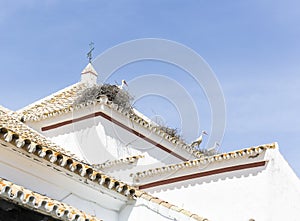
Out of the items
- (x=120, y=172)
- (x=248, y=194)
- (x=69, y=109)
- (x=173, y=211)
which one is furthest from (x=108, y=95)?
(x=173, y=211)

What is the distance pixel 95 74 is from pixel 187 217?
8.33 m

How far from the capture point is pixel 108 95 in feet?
39.5

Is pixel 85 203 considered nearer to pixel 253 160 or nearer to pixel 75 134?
pixel 253 160

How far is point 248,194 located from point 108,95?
4.78 metres

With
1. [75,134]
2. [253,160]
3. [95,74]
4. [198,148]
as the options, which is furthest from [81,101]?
[253,160]

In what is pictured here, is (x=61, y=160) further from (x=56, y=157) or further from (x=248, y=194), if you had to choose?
(x=248, y=194)

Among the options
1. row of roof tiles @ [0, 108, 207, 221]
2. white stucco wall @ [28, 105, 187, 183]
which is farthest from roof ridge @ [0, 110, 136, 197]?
white stucco wall @ [28, 105, 187, 183]

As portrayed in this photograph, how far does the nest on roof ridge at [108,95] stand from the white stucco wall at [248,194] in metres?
3.32

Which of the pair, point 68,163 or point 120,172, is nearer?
point 68,163

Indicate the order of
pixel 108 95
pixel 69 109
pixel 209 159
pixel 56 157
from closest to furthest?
pixel 56 157 < pixel 209 159 < pixel 69 109 < pixel 108 95

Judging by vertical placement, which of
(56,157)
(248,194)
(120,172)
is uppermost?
(120,172)

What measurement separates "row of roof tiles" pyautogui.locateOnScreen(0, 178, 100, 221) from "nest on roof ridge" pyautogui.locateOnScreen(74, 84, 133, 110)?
20.7 ft

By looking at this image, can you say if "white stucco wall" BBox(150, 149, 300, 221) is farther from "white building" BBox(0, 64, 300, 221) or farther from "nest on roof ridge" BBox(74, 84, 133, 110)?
"nest on roof ridge" BBox(74, 84, 133, 110)

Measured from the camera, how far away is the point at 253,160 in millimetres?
8758
